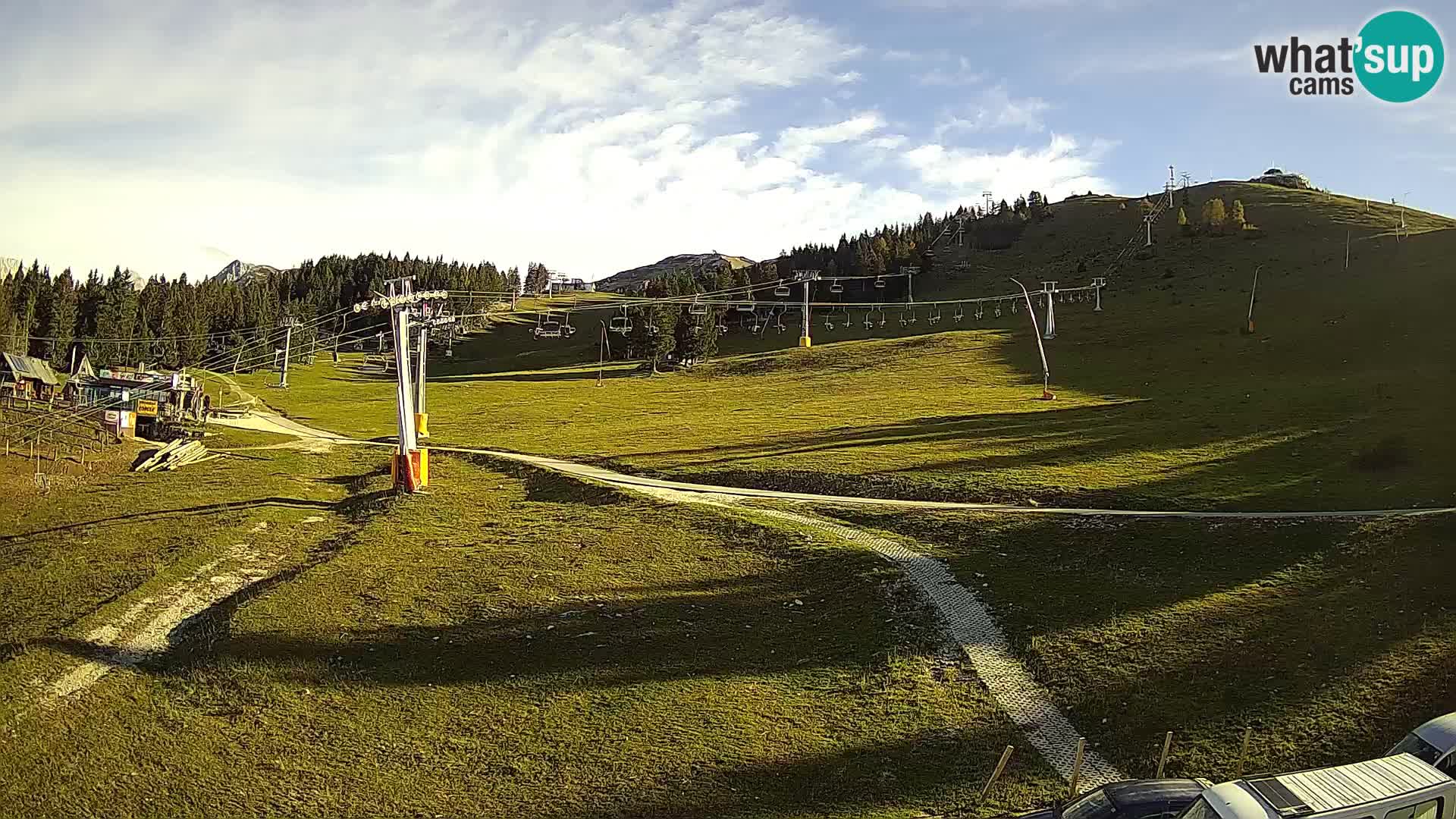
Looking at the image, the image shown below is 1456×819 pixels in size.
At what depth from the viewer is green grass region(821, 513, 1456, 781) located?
70.2ft

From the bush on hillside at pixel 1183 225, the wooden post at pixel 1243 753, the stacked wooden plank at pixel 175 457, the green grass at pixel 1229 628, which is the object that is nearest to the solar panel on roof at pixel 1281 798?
the wooden post at pixel 1243 753

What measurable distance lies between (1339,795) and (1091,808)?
386 cm

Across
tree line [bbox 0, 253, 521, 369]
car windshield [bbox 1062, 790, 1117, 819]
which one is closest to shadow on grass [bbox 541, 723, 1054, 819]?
car windshield [bbox 1062, 790, 1117, 819]

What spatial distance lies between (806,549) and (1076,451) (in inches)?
874

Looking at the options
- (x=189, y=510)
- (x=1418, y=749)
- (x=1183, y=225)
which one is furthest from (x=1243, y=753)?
(x=1183, y=225)

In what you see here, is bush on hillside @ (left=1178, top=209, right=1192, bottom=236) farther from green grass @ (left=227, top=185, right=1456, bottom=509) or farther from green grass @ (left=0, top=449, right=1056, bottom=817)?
green grass @ (left=0, top=449, right=1056, bottom=817)

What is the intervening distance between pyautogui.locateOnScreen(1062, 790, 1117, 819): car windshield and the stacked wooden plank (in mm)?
59235

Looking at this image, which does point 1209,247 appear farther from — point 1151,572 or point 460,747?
point 460,747

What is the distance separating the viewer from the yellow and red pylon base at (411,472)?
50.6 m

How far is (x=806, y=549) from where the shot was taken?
36844mm

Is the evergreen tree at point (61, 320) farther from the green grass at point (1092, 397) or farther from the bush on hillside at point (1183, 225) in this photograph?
the bush on hillside at point (1183, 225)

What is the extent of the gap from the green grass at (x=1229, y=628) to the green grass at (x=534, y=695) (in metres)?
3.40

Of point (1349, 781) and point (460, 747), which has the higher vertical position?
point (1349, 781)

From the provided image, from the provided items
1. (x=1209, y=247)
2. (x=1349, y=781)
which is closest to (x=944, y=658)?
(x=1349, y=781)
